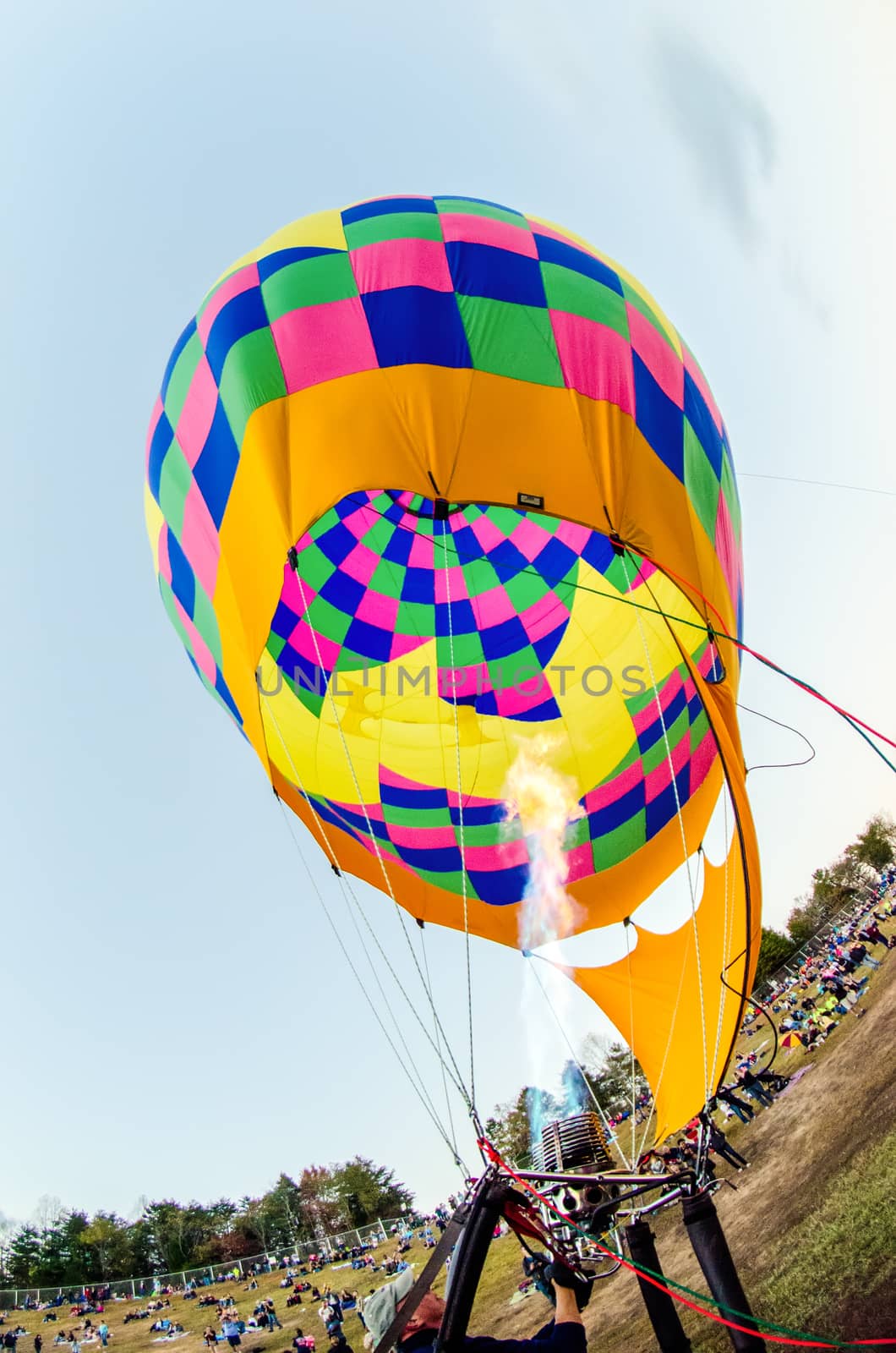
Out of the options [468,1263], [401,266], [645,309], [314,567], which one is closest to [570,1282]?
[468,1263]

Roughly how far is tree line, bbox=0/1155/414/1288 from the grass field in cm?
2659

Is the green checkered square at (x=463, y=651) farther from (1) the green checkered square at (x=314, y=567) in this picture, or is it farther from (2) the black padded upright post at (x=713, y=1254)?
(2) the black padded upright post at (x=713, y=1254)

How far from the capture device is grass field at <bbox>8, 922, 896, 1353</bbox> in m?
5.43

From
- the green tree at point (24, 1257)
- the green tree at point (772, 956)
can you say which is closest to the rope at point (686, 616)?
the green tree at point (772, 956)

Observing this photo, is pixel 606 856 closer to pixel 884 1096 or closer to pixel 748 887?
pixel 748 887

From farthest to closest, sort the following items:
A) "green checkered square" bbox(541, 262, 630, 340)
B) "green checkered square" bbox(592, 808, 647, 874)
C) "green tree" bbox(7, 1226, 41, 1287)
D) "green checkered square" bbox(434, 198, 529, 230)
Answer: "green tree" bbox(7, 1226, 41, 1287) → "green checkered square" bbox(592, 808, 647, 874) → "green checkered square" bbox(434, 198, 529, 230) → "green checkered square" bbox(541, 262, 630, 340)

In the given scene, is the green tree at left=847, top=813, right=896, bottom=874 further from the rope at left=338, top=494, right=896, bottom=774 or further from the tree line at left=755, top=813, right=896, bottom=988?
the rope at left=338, top=494, right=896, bottom=774

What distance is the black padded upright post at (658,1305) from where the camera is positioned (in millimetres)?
4496

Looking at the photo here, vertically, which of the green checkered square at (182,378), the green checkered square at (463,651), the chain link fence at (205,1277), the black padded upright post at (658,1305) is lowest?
the black padded upright post at (658,1305)

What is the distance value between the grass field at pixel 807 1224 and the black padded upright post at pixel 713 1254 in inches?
41.7

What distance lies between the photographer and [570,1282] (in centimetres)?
264

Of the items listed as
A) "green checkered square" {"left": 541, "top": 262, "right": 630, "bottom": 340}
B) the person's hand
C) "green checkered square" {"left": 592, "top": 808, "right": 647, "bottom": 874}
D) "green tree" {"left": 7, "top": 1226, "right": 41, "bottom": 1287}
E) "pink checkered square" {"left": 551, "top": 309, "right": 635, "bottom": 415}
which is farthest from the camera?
"green tree" {"left": 7, "top": 1226, "right": 41, "bottom": 1287}

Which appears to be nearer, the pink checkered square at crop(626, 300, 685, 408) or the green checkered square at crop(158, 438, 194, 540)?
the pink checkered square at crop(626, 300, 685, 408)

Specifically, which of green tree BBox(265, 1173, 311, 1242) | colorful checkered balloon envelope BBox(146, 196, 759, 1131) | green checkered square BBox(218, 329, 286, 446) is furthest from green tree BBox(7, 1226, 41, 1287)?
green checkered square BBox(218, 329, 286, 446)
